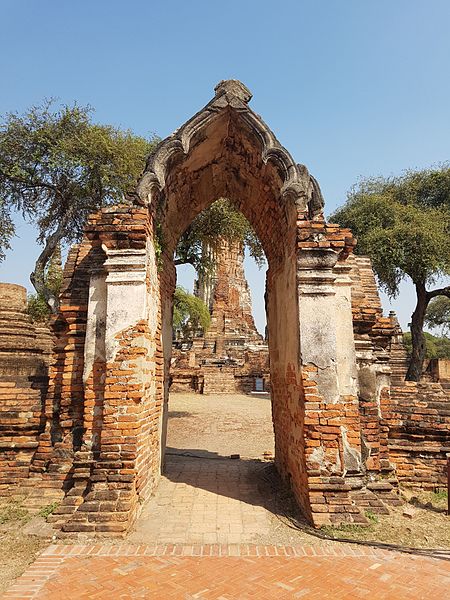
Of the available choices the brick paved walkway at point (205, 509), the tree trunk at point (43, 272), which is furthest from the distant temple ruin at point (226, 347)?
the brick paved walkway at point (205, 509)

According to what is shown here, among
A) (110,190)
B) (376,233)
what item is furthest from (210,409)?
(376,233)

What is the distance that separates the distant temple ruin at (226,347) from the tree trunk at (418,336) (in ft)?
27.6

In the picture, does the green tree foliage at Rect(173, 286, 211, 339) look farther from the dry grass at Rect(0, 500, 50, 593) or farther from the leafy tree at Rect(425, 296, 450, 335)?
the leafy tree at Rect(425, 296, 450, 335)

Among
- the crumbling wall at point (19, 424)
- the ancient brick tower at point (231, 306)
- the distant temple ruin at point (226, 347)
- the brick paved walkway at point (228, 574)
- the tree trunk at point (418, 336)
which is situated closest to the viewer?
the brick paved walkway at point (228, 574)

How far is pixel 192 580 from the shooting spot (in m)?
3.62

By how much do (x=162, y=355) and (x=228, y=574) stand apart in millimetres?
3722

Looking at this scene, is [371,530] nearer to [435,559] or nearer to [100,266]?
[435,559]

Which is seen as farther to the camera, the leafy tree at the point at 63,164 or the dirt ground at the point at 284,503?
the leafy tree at the point at 63,164

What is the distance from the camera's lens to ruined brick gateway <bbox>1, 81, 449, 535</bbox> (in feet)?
16.7

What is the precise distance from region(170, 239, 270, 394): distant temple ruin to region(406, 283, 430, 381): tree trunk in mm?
8418

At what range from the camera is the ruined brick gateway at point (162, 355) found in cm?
510

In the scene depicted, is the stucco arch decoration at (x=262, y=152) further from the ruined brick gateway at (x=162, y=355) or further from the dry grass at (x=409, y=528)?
the dry grass at (x=409, y=528)

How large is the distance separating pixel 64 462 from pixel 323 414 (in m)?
3.39

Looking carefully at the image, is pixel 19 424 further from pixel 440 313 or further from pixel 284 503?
pixel 440 313
